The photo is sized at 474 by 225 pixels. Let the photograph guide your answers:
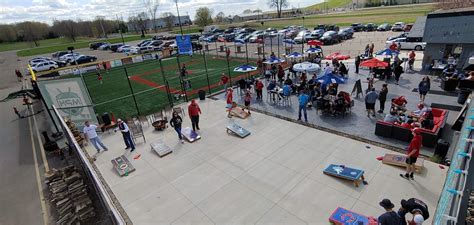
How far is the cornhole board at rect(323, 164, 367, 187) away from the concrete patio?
0.20 metres

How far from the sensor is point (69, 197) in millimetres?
9492

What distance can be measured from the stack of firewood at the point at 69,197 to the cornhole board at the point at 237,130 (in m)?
6.44

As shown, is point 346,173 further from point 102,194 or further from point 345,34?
point 345,34

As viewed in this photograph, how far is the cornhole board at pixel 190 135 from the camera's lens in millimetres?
12016

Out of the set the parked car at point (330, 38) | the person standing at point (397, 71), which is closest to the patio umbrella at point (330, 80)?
the person standing at point (397, 71)

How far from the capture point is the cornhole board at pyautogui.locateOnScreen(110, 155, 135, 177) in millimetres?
9938

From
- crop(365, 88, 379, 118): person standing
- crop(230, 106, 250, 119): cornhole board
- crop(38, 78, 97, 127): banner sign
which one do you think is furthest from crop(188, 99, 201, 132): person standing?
crop(365, 88, 379, 118): person standing

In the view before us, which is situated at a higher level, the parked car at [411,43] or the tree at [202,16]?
the tree at [202,16]

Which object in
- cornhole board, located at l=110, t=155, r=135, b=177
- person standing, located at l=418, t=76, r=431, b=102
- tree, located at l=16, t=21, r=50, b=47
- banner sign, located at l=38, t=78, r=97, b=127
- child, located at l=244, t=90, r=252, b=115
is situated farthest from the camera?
tree, located at l=16, t=21, r=50, b=47

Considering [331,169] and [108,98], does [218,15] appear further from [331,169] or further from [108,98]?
[331,169]

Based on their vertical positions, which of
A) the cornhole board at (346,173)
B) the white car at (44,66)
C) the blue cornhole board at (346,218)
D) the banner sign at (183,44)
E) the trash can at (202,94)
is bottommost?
the blue cornhole board at (346,218)

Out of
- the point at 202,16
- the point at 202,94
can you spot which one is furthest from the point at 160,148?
the point at 202,16

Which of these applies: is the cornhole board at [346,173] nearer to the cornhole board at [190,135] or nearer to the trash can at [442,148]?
the trash can at [442,148]

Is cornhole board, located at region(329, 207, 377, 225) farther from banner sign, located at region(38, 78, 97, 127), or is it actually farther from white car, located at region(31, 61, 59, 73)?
white car, located at region(31, 61, 59, 73)
